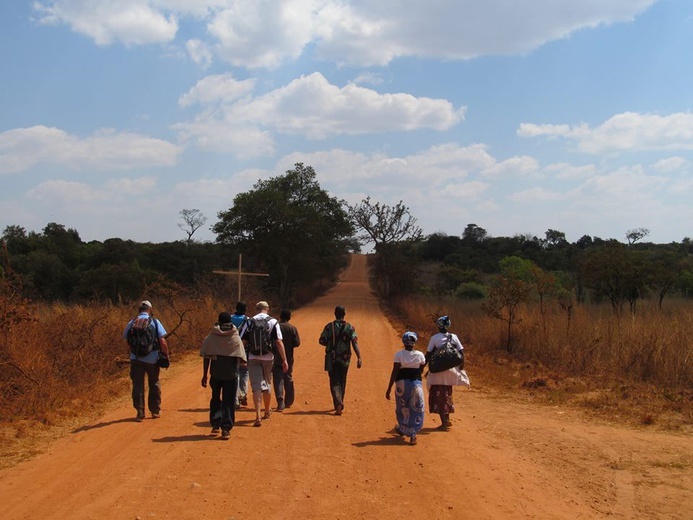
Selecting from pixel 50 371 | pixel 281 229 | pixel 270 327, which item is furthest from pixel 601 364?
pixel 281 229

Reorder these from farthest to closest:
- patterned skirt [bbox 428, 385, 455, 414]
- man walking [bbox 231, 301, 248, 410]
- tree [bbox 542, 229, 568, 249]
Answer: tree [bbox 542, 229, 568, 249]
man walking [bbox 231, 301, 248, 410]
patterned skirt [bbox 428, 385, 455, 414]

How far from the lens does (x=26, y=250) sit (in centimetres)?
4819

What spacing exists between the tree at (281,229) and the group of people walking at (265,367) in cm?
2839

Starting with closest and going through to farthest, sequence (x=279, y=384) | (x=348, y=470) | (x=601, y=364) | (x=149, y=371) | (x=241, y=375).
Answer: (x=348, y=470)
(x=149, y=371)
(x=279, y=384)
(x=241, y=375)
(x=601, y=364)

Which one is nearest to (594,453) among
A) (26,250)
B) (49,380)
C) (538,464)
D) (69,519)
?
(538,464)

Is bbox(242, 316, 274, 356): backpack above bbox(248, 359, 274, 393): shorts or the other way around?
above

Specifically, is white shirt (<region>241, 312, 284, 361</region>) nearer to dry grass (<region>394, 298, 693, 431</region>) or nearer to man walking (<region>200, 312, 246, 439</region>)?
man walking (<region>200, 312, 246, 439</region>)

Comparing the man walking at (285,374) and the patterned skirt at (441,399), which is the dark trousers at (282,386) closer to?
the man walking at (285,374)

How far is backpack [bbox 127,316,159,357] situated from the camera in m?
10.3

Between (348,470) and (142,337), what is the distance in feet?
14.2

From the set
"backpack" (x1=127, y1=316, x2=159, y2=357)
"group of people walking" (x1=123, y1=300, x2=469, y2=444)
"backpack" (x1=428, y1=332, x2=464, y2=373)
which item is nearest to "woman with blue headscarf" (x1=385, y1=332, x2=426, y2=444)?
"group of people walking" (x1=123, y1=300, x2=469, y2=444)

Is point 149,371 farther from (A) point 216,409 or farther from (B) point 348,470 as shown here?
(B) point 348,470

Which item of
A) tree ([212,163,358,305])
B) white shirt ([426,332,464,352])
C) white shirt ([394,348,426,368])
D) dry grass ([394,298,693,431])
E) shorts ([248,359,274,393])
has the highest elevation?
tree ([212,163,358,305])

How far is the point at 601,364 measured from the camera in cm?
1562
